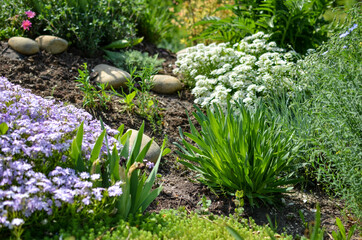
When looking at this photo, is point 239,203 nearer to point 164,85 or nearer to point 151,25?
point 164,85

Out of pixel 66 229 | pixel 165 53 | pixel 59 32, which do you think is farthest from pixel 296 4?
pixel 66 229

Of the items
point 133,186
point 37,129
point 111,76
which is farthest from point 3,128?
point 111,76

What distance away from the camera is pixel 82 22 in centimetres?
567

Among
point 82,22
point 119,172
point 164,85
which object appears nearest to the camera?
point 119,172

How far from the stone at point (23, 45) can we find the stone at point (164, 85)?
5.25ft

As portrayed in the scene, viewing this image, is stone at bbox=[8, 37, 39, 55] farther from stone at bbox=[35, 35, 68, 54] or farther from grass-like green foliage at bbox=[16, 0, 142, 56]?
grass-like green foliage at bbox=[16, 0, 142, 56]

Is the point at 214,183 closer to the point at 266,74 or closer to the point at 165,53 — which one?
the point at 266,74

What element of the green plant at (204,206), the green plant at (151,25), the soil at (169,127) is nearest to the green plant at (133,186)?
the soil at (169,127)

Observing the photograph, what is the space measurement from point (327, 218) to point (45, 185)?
245 cm

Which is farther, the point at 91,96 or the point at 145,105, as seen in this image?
the point at 145,105

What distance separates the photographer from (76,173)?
9.03 feet

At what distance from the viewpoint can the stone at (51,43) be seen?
17.3 feet

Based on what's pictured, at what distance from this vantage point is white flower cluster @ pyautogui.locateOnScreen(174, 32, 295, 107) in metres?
4.40

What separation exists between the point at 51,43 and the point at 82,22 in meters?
0.64
